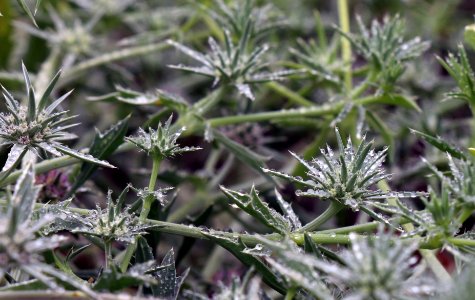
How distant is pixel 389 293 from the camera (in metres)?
0.52

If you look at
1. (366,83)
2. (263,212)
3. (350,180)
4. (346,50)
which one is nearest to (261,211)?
(263,212)

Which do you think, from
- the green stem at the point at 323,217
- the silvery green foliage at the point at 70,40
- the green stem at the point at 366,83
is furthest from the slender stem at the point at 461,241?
the silvery green foliage at the point at 70,40

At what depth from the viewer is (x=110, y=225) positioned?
665 millimetres

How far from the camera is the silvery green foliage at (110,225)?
26.0 inches

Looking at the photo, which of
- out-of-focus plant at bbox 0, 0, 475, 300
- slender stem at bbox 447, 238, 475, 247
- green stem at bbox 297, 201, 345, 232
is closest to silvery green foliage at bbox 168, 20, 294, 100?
out-of-focus plant at bbox 0, 0, 475, 300

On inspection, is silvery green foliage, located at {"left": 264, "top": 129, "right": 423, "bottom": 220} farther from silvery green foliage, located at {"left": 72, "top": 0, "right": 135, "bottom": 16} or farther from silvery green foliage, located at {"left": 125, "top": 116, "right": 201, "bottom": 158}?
silvery green foliage, located at {"left": 72, "top": 0, "right": 135, "bottom": 16}

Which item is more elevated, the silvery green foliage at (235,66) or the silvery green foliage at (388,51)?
the silvery green foliage at (388,51)

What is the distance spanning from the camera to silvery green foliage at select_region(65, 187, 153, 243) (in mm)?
662

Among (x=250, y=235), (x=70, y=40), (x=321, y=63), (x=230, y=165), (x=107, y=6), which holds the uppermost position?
(x=107, y=6)

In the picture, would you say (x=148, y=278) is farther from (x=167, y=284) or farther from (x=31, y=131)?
(x=31, y=131)

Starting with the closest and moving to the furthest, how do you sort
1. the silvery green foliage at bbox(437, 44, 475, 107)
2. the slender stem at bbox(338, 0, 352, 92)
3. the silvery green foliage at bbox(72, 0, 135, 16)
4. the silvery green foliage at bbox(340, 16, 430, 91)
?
the silvery green foliage at bbox(437, 44, 475, 107) < the silvery green foliage at bbox(340, 16, 430, 91) < the slender stem at bbox(338, 0, 352, 92) < the silvery green foliage at bbox(72, 0, 135, 16)

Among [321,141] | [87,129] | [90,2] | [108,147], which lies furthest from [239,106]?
[90,2]

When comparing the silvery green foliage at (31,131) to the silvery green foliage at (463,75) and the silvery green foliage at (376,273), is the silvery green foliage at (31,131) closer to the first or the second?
the silvery green foliage at (376,273)

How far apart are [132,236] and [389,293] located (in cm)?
31
